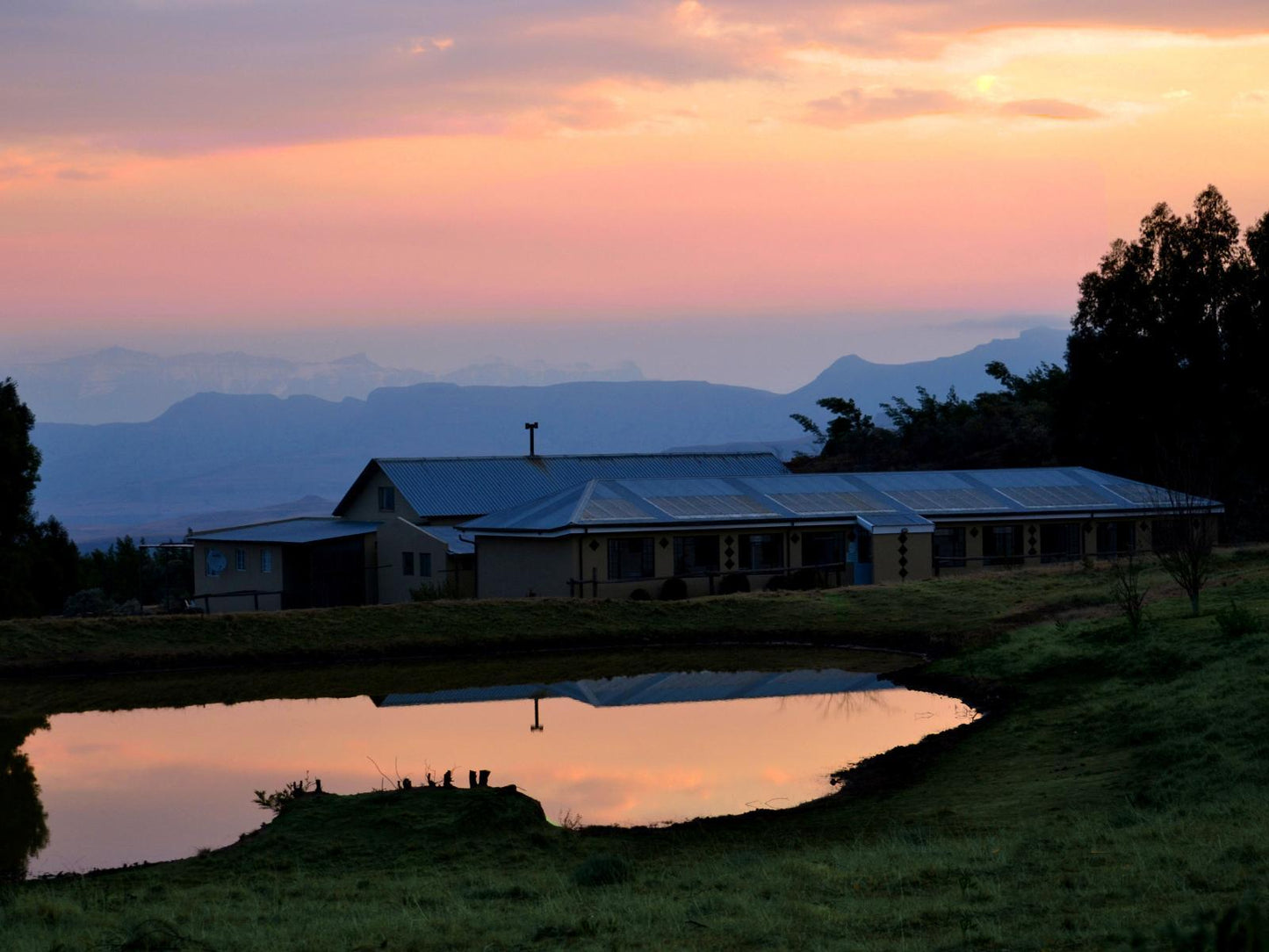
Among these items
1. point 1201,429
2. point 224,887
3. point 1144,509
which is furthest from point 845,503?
point 224,887

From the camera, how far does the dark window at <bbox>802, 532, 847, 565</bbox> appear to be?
161 ft

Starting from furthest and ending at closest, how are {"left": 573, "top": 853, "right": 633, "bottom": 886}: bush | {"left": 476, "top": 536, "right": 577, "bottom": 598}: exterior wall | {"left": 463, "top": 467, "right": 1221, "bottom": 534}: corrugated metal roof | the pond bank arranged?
{"left": 463, "top": 467, "right": 1221, "bottom": 534}: corrugated metal roof
{"left": 476, "top": 536, "right": 577, "bottom": 598}: exterior wall
the pond bank
{"left": 573, "top": 853, "right": 633, "bottom": 886}: bush

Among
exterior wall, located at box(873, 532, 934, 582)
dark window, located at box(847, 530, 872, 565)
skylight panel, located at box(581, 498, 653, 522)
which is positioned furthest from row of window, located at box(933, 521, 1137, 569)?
skylight panel, located at box(581, 498, 653, 522)

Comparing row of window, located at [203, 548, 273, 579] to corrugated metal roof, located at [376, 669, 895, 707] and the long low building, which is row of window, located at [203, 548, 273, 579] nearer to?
the long low building

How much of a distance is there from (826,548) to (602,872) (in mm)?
36556

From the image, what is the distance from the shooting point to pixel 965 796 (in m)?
18.3

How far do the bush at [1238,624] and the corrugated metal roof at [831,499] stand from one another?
19350mm

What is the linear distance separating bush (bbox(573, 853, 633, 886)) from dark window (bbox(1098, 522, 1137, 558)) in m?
42.4

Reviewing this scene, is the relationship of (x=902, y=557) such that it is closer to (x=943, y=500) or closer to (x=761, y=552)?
(x=943, y=500)

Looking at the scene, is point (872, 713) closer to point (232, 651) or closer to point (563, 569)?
point (232, 651)

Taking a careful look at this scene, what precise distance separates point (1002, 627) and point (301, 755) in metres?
18.1

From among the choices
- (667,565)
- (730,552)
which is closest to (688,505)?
(730,552)

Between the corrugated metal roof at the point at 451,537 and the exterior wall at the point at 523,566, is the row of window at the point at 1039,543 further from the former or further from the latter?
the corrugated metal roof at the point at 451,537

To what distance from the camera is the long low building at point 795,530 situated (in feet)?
148
